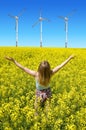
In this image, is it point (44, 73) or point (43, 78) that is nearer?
point (44, 73)

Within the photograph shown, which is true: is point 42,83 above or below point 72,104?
above

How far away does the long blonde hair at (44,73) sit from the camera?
27.1 ft

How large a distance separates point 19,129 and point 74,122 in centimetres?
119

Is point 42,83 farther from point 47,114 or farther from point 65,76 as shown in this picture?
point 65,76

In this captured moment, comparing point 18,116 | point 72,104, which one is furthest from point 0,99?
point 18,116

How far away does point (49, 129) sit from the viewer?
25.0 ft

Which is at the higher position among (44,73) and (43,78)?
(44,73)

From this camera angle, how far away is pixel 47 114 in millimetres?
7945

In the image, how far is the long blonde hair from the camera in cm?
827

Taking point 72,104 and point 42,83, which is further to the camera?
point 72,104

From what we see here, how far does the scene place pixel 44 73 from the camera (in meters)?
8.38

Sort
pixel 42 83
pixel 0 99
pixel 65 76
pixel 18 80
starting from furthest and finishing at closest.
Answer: pixel 65 76, pixel 18 80, pixel 0 99, pixel 42 83

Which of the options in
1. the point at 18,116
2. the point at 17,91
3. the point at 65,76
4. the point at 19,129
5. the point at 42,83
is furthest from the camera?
the point at 65,76

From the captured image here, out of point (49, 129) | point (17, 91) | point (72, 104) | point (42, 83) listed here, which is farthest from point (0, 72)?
point (49, 129)
